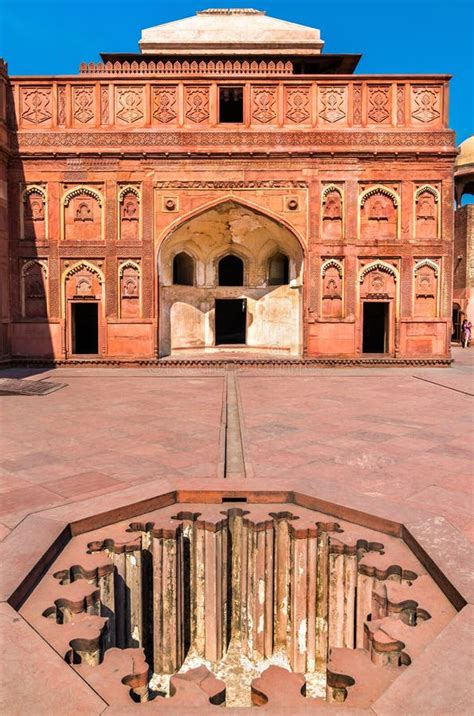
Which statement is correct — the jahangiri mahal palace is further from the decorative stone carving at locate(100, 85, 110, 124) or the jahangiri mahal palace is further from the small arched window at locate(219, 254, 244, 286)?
the small arched window at locate(219, 254, 244, 286)

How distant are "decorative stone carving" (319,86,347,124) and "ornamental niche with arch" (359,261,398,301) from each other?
389 cm

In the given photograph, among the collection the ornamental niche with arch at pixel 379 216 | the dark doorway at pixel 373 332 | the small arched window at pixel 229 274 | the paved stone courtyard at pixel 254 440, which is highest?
the ornamental niche with arch at pixel 379 216

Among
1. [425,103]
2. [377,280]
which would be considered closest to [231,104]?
[425,103]

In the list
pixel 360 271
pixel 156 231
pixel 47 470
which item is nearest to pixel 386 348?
pixel 360 271

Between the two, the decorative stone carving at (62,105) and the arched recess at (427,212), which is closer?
the decorative stone carving at (62,105)

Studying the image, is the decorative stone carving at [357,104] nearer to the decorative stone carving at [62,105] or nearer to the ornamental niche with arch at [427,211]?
Answer: the ornamental niche with arch at [427,211]

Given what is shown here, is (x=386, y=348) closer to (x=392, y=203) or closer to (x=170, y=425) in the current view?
(x=392, y=203)

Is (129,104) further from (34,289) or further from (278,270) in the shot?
(278,270)

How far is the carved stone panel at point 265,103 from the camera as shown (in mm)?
13297

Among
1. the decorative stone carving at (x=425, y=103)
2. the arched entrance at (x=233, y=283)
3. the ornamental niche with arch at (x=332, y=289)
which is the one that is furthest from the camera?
the arched entrance at (x=233, y=283)

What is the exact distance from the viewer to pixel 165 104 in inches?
522

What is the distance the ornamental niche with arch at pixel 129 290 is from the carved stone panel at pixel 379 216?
601cm

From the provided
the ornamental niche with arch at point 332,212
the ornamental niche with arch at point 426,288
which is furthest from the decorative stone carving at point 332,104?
the ornamental niche with arch at point 426,288

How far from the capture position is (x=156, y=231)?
43.5ft
